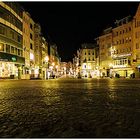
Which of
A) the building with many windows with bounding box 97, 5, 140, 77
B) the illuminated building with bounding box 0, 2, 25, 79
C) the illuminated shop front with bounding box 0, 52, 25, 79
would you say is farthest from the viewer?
the building with many windows with bounding box 97, 5, 140, 77

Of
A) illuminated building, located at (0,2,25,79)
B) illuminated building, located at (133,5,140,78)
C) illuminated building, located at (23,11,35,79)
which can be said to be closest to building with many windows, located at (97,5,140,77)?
illuminated building, located at (133,5,140,78)

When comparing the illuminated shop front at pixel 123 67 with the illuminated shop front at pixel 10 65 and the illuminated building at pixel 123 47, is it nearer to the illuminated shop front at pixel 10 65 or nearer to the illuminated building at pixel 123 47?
the illuminated building at pixel 123 47

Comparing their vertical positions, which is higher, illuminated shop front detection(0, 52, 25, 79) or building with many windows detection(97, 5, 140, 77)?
building with many windows detection(97, 5, 140, 77)

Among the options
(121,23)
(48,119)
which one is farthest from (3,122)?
(121,23)

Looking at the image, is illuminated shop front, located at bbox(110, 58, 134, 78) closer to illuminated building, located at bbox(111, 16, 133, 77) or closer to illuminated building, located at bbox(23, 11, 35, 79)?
illuminated building, located at bbox(111, 16, 133, 77)

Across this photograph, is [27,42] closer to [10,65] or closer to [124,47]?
[10,65]

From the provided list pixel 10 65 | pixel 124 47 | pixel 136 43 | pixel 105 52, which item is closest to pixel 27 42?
pixel 10 65

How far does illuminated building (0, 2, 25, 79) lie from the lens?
5062 cm

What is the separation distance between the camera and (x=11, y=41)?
5553 centimetres

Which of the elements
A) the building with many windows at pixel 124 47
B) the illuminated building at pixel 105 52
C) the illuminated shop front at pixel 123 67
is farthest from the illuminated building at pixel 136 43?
the illuminated building at pixel 105 52

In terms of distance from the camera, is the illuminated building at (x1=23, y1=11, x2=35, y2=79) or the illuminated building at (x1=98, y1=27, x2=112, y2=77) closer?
Result: the illuminated building at (x1=23, y1=11, x2=35, y2=79)

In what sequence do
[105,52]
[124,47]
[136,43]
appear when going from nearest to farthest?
1. [136,43]
2. [124,47]
3. [105,52]

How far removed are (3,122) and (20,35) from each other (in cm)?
5952

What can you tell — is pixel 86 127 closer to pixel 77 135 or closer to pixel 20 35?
pixel 77 135
